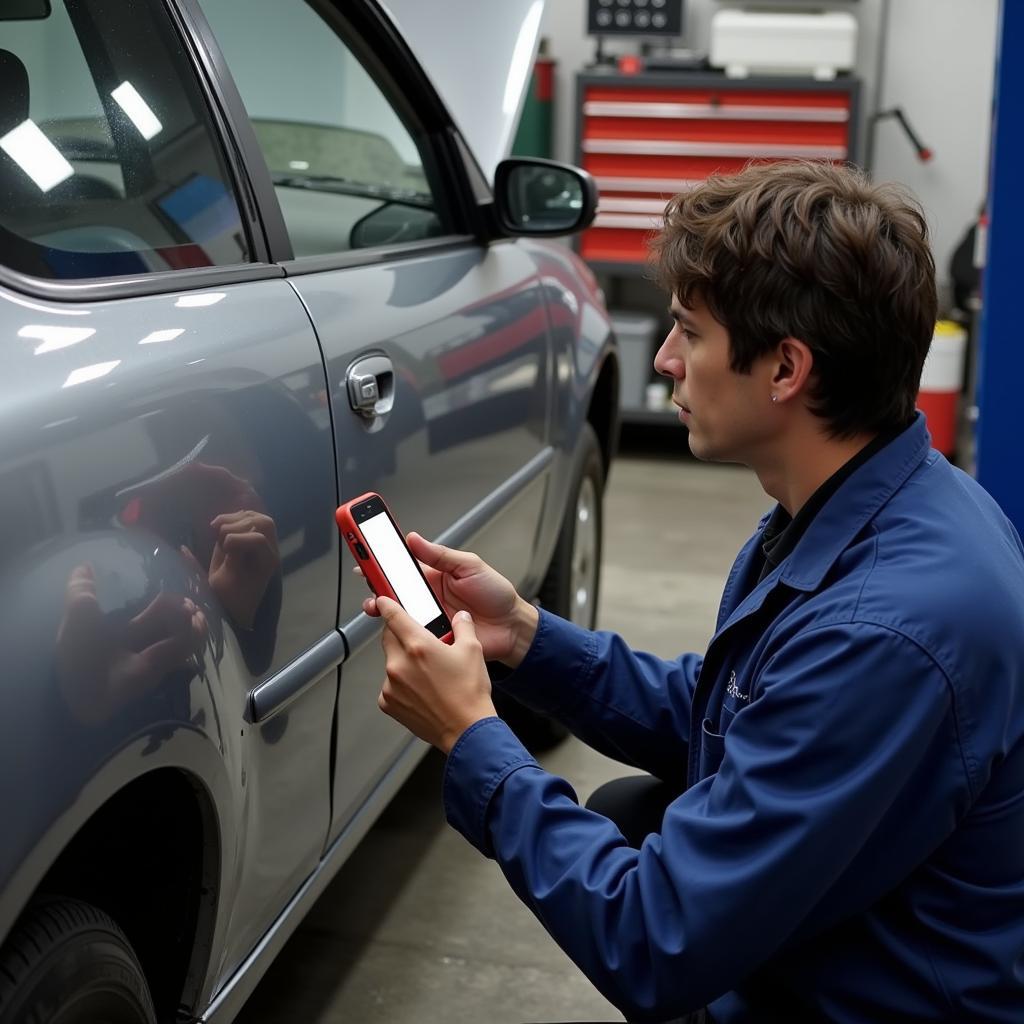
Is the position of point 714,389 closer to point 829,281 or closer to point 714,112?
point 829,281

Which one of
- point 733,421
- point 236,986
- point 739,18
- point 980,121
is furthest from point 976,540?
point 980,121

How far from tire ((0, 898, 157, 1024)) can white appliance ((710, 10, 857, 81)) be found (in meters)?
5.14

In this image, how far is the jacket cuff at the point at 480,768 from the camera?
49.3 inches

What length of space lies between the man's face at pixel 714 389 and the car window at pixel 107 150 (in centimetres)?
57

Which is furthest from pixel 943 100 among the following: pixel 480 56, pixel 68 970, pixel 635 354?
pixel 68 970

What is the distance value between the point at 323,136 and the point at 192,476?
1.51 meters

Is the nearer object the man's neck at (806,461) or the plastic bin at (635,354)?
the man's neck at (806,461)

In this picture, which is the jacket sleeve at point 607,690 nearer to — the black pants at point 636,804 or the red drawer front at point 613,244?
the black pants at point 636,804

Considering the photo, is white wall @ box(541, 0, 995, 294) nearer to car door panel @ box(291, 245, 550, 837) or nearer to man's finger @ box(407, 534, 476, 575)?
car door panel @ box(291, 245, 550, 837)

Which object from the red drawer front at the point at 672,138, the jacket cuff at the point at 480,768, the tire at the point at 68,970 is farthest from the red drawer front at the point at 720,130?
the tire at the point at 68,970

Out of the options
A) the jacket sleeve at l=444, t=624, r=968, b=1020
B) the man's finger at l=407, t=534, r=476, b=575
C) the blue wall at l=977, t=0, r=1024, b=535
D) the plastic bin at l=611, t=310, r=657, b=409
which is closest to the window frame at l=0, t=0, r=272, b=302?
the man's finger at l=407, t=534, r=476, b=575

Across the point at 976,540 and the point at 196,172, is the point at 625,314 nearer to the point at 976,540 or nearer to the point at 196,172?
the point at 196,172

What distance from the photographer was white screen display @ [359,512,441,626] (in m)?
1.42

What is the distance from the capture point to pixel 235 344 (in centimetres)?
142
